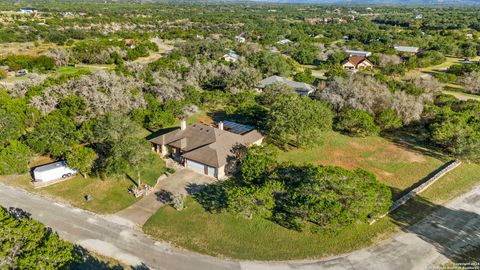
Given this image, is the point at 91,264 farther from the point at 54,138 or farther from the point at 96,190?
the point at 54,138

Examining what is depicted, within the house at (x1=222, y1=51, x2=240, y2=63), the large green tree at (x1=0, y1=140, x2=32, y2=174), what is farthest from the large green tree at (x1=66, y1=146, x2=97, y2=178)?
the house at (x1=222, y1=51, x2=240, y2=63)

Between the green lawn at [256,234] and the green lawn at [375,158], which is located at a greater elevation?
the green lawn at [375,158]

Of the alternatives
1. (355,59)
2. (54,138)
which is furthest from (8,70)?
(355,59)

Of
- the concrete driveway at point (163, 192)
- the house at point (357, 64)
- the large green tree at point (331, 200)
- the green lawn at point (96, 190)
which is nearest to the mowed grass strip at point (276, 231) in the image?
the concrete driveway at point (163, 192)

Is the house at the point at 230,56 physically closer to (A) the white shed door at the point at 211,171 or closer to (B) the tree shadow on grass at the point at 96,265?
(A) the white shed door at the point at 211,171

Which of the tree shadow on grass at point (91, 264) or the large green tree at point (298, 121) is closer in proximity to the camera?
the tree shadow on grass at point (91, 264)

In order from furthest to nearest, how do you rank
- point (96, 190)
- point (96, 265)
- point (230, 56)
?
point (230, 56)
point (96, 190)
point (96, 265)
